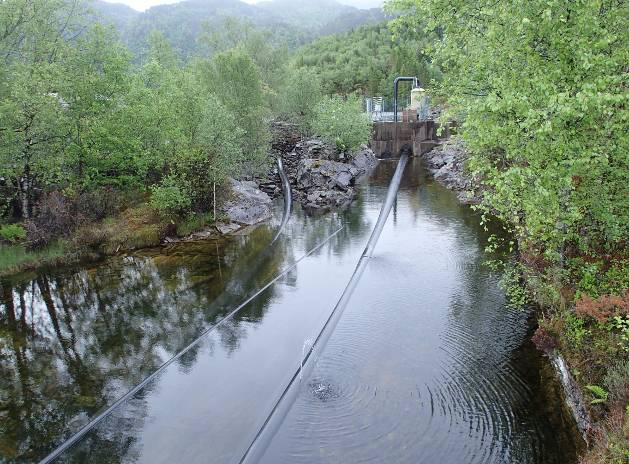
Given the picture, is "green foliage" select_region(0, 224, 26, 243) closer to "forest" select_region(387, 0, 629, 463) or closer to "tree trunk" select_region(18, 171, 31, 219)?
"tree trunk" select_region(18, 171, 31, 219)

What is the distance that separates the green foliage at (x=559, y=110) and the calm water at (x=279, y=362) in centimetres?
437

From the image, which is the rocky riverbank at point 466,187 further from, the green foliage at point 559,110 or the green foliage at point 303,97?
the green foliage at point 303,97

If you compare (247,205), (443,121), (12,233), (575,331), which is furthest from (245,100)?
(575,331)

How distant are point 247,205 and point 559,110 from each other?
2427 cm

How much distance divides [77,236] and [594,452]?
24.7 metres

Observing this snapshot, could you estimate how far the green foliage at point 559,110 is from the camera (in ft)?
35.3

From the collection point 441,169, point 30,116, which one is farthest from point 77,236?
point 441,169

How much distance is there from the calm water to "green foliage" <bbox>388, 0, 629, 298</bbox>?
4.37 m

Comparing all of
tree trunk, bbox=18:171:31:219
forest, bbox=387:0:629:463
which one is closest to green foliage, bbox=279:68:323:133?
tree trunk, bbox=18:171:31:219

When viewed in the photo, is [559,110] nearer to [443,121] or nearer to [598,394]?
[443,121]

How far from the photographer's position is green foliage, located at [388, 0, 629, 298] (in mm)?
10766

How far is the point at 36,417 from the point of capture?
13.0 meters

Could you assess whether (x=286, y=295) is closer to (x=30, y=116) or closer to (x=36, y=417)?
(x=36, y=417)

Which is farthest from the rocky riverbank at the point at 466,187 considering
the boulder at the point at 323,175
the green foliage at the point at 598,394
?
the boulder at the point at 323,175
